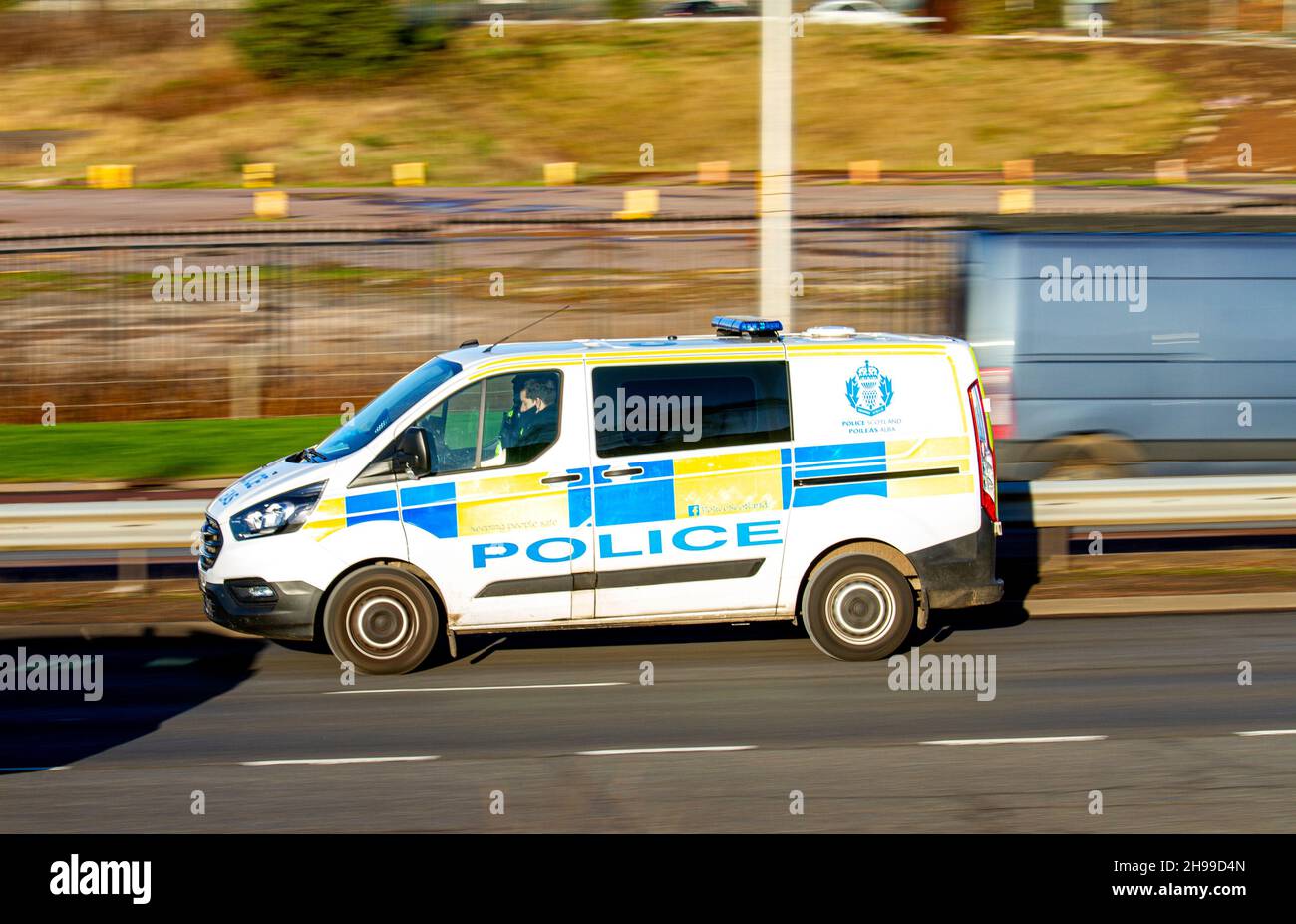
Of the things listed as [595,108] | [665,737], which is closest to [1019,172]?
[595,108]

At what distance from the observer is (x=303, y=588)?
9117 mm

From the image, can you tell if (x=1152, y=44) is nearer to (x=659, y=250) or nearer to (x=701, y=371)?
(x=659, y=250)

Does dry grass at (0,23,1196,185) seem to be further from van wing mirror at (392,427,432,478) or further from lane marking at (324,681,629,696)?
lane marking at (324,681,629,696)

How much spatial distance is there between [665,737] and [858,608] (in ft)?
6.75

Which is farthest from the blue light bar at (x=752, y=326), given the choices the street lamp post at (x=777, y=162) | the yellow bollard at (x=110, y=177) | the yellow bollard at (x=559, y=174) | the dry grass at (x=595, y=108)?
the yellow bollard at (x=110, y=177)

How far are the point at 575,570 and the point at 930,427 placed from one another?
2474mm

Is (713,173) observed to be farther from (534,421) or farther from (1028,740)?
(1028,740)

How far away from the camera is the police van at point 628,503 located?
914 cm

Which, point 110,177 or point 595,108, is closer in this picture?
point 110,177

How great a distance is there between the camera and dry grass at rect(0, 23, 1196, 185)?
42.3 m

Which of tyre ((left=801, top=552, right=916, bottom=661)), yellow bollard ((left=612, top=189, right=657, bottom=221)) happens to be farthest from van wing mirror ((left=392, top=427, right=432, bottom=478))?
yellow bollard ((left=612, top=189, right=657, bottom=221))

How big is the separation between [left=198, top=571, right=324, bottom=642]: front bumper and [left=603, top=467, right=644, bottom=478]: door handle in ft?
6.36

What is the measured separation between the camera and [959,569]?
9.59m

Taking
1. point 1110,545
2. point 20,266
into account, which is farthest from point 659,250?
point 1110,545
